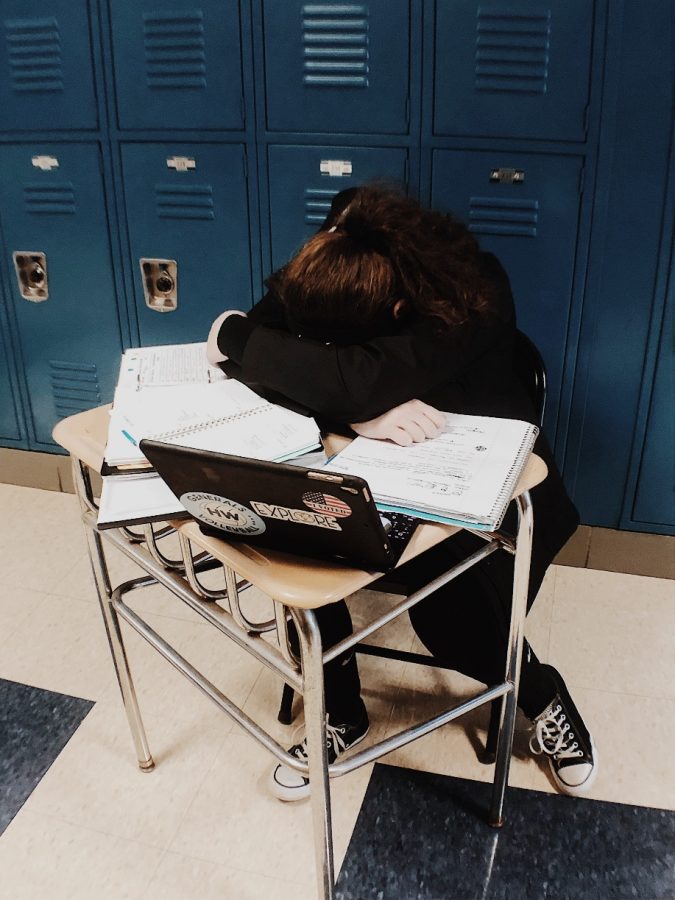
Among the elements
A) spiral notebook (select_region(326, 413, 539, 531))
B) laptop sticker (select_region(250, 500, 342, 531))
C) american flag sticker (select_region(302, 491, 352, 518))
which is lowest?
spiral notebook (select_region(326, 413, 539, 531))

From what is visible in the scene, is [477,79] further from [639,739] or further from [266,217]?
[639,739]

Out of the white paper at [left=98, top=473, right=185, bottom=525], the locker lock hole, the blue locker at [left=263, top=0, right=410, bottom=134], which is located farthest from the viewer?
the locker lock hole

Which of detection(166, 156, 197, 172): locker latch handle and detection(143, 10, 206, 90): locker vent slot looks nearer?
detection(143, 10, 206, 90): locker vent slot

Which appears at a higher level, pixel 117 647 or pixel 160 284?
pixel 160 284

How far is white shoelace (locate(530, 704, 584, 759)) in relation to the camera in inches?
63.5

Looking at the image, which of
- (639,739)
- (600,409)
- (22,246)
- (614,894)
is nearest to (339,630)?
(614,894)

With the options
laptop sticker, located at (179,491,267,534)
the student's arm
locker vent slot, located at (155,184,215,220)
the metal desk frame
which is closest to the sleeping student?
the student's arm

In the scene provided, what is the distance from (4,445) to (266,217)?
134 centimetres

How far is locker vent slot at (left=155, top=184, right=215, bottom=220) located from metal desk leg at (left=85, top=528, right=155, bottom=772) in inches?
46.7

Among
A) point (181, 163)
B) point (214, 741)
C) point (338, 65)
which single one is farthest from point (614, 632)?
point (181, 163)

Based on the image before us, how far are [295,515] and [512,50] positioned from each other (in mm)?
1541

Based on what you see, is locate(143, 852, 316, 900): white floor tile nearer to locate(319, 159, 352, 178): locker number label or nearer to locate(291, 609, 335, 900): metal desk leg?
locate(291, 609, 335, 900): metal desk leg

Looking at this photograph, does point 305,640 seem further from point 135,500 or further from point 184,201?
point 184,201

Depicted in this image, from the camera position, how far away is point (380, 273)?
1.31 m
